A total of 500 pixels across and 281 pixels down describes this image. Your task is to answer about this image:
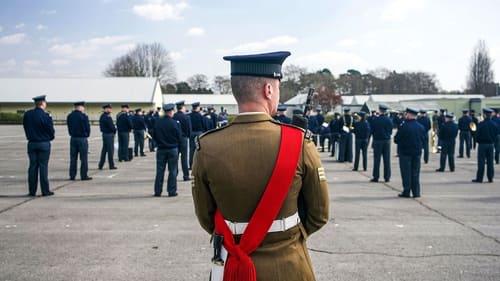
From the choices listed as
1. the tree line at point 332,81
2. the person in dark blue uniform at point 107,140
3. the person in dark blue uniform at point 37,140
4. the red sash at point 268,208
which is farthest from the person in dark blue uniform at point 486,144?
the tree line at point 332,81

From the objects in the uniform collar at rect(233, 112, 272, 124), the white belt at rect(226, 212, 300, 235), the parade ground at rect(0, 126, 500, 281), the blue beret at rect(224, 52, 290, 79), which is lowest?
the parade ground at rect(0, 126, 500, 281)

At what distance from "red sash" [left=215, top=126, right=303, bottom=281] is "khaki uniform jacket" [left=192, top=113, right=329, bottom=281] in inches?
1.7

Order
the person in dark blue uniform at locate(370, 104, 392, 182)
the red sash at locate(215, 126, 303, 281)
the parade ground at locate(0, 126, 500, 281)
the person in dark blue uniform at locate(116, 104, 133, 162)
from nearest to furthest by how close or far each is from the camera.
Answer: the red sash at locate(215, 126, 303, 281) < the parade ground at locate(0, 126, 500, 281) < the person in dark blue uniform at locate(370, 104, 392, 182) < the person in dark blue uniform at locate(116, 104, 133, 162)

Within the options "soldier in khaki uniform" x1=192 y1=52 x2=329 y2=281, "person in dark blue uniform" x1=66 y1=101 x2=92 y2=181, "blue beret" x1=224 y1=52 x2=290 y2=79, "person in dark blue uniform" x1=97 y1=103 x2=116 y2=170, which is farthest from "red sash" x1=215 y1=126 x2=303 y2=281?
"person in dark blue uniform" x1=97 y1=103 x2=116 y2=170

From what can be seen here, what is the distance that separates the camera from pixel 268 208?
2383 millimetres

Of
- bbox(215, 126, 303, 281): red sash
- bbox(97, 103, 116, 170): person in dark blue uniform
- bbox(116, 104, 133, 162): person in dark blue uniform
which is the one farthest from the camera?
bbox(116, 104, 133, 162): person in dark blue uniform

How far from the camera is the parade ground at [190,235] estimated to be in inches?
215

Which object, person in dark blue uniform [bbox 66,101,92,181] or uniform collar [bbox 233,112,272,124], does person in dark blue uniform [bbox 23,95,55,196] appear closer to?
person in dark blue uniform [bbox 66,101,92,181]

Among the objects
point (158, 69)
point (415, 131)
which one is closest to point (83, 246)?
point (415, 131)

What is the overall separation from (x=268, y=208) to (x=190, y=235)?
4.84m

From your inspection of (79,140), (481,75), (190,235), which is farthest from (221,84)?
(190,235)

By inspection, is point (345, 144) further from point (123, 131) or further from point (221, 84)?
point (221, 84)

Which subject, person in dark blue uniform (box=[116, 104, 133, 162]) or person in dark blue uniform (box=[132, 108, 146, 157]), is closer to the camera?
person in dark blue uniform (box=[116, 104, 133, 162])

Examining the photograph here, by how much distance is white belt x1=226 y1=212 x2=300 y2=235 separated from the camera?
2445mm
